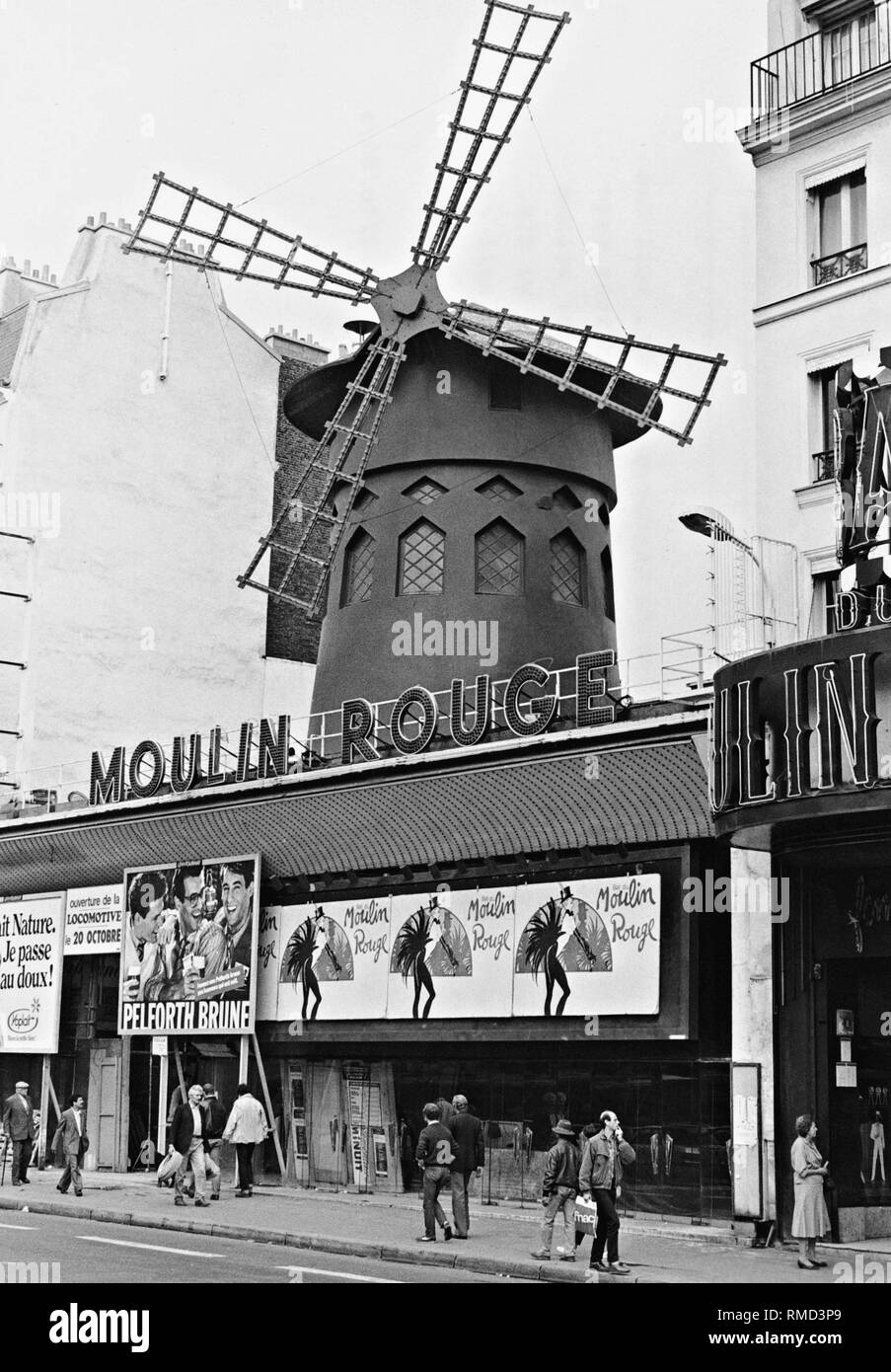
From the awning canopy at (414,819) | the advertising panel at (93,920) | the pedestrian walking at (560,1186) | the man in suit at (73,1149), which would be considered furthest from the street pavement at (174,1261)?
the advertising panel at (93,920)

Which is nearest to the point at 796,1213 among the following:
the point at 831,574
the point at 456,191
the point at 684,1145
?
the point at 684,1145

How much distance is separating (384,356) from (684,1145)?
13.9 metres

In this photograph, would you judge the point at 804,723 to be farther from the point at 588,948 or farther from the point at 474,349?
the point at 474,349

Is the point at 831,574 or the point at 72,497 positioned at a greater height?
the point at 72,497

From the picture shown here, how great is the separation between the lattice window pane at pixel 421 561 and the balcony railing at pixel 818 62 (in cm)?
833

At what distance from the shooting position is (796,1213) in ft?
57.6

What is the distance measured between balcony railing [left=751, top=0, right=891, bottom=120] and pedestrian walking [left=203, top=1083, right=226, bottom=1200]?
14837 mm

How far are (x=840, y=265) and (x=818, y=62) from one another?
2.72 meters

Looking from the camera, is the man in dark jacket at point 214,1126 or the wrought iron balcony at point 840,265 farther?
the man in dark jacket at point 214,1126

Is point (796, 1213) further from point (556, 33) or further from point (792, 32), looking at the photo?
point (556, 33)

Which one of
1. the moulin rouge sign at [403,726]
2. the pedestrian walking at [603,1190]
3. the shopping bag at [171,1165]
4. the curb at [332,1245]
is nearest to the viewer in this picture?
the pedestrian walking at [603,1190]

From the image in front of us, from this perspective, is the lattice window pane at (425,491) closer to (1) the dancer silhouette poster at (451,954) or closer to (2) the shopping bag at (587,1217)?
(1) the dancer silhouette poster at (451,954)

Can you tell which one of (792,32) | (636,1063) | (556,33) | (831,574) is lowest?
(636,1063)

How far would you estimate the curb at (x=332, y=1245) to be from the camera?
1662cm
